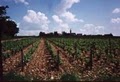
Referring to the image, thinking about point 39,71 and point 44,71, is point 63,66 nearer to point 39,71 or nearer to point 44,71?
point 44,71

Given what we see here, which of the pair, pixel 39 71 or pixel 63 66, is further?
pixel 63 66

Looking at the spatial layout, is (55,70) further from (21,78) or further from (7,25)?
(7,25)

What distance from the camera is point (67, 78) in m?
9.88

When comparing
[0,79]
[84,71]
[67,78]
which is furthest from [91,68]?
[0,79]

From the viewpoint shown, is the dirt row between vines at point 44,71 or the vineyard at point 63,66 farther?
the dirt row between vines at point 44,71

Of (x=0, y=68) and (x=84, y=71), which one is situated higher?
(x=0, y=68)

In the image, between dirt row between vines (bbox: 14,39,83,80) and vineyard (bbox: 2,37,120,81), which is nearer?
vineyard (bbox: 2,37,120,81)

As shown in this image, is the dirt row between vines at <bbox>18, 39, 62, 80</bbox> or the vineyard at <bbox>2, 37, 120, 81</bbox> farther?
the dirt row between vines at <bbox>18, 39, 62, 80</bbox>

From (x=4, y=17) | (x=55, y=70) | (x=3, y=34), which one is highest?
(x=4, y=17)

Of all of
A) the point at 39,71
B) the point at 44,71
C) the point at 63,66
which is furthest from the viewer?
the point at 63,66

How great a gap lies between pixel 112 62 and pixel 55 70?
5056 millimetres

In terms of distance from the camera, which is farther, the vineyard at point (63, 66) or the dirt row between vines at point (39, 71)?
the dirt row between vines at point (39, 71)

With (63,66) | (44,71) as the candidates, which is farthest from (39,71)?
(63,66)

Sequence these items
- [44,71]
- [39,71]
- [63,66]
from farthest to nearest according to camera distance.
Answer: [63,66] → [44,71] → [39,71]
